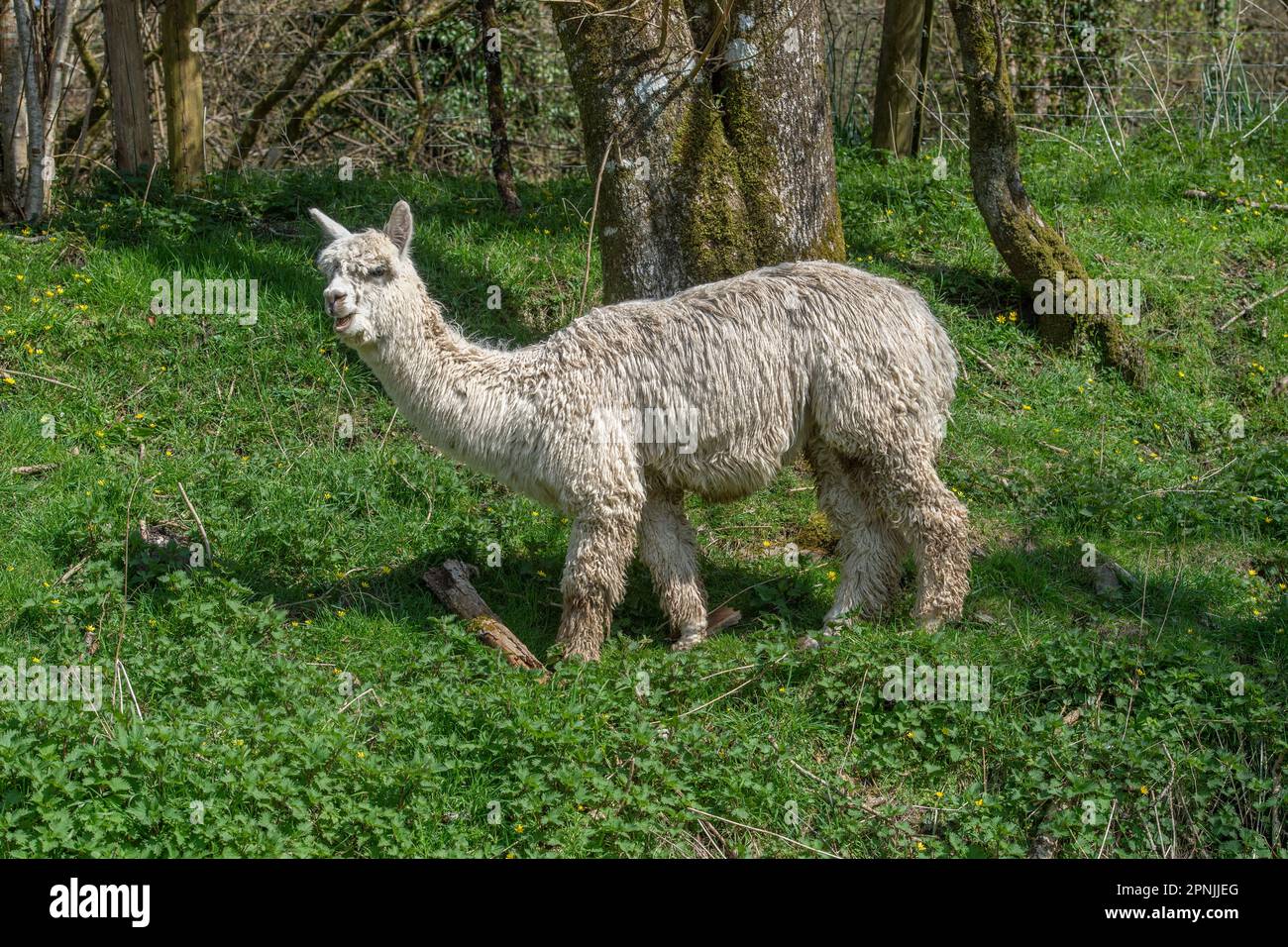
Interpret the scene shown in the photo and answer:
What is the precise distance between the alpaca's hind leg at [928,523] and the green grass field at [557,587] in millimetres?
206

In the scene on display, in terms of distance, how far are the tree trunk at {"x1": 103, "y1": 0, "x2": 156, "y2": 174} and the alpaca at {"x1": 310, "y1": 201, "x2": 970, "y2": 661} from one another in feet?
14.1

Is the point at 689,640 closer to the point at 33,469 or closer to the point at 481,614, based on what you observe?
the point at 481,614

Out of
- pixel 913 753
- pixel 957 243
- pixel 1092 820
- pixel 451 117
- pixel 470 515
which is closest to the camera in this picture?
pixel 1092 820

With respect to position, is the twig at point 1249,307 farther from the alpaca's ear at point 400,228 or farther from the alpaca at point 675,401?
the alpaca's ear at point 400,228

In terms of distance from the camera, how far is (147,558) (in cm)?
636

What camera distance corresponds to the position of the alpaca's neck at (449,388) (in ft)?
19.8

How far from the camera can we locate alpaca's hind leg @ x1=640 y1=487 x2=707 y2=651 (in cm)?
622

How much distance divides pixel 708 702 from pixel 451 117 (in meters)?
8.03

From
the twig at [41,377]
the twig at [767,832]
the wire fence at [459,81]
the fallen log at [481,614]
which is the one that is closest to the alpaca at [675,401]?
the fallen log at [481,614]

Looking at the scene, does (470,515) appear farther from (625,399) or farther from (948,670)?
(948,670)

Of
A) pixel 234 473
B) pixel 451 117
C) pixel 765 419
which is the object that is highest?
pixel 451 117

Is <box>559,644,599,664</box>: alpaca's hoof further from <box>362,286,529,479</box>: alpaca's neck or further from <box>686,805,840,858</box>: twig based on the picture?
<box>686,805,840,858</box>: twig

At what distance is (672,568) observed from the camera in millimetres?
6227

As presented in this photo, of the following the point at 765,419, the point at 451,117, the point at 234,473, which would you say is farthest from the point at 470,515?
the point at 451,117
